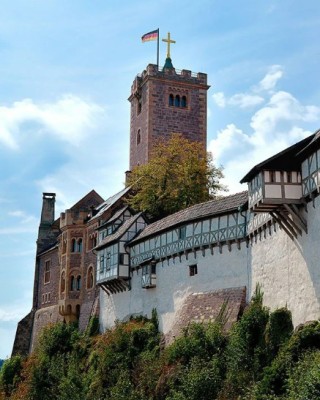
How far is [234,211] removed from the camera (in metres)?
33.4

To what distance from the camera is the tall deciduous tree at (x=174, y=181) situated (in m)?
47.4

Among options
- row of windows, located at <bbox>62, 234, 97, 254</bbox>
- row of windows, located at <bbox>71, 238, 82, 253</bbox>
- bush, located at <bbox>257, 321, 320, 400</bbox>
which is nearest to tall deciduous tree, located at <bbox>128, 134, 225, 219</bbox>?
row of windows, located at <bbox>62, 234, 97, 254</bbox>

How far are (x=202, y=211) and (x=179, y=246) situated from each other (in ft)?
8.56

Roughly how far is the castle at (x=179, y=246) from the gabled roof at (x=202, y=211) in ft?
0.29

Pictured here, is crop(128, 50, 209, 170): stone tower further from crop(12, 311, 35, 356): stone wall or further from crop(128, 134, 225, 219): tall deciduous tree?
crop(12, 311, 35, 356): stone wall

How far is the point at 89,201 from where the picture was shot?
57062 millimetres

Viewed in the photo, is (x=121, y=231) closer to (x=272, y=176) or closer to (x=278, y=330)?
(x=278, y=330)

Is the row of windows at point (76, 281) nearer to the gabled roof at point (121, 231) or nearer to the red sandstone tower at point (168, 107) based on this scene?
the gabled roof at point (121, 231)

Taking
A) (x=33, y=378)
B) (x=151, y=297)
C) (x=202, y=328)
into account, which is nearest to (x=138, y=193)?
(x=151, y=297)

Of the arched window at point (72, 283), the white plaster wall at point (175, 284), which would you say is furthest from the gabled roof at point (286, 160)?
the arched window at point (72, 283)

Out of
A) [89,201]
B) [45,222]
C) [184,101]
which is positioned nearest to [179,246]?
[89,201]

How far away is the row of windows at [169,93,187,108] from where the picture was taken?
56.6 meters

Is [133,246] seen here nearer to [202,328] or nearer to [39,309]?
[202,328]

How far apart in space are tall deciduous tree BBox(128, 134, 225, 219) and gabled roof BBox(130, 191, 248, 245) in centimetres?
483
